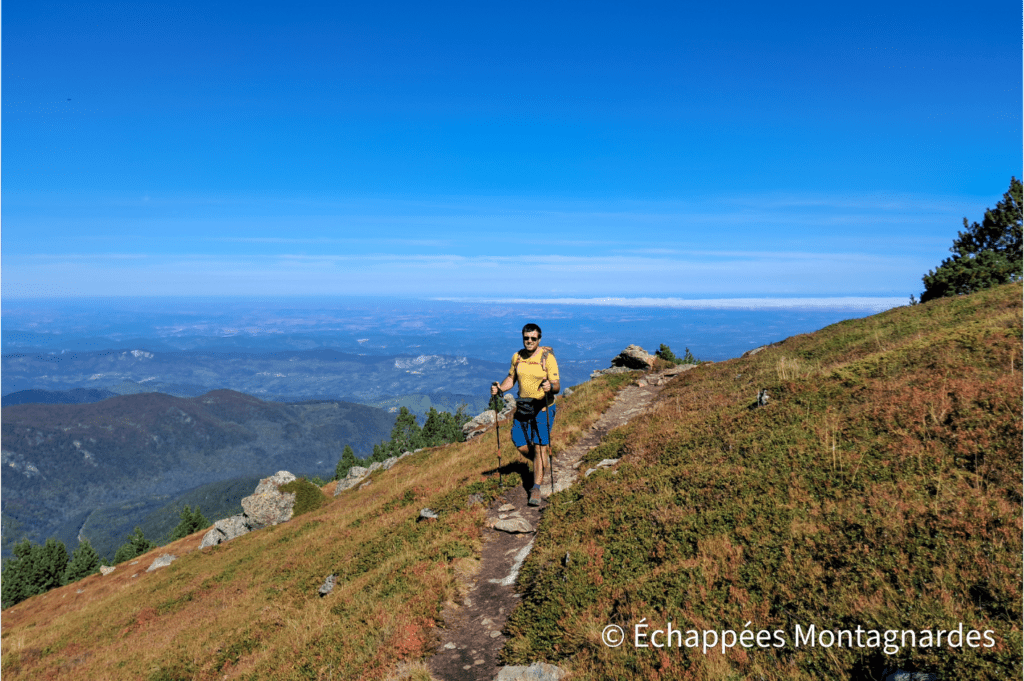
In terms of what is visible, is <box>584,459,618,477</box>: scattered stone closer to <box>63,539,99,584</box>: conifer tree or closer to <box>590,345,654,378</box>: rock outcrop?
<box>590,345,654,378</box>: rock outcrop

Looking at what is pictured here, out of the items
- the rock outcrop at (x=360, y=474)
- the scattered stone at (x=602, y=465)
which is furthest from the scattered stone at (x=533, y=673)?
the rock outcrop at (x=360, y=474)

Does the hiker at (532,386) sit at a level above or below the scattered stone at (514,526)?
above

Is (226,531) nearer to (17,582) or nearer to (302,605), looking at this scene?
(302,605)

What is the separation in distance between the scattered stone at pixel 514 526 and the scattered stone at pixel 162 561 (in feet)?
107

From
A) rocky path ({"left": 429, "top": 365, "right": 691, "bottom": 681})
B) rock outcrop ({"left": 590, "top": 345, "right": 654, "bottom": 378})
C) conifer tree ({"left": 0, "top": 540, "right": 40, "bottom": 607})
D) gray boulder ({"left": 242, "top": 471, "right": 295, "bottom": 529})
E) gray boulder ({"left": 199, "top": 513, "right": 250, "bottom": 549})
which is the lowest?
conifer tree ({"left": 0, "top": 540, "right": 40, "bottom": 607})

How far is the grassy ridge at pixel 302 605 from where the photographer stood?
30.2ft

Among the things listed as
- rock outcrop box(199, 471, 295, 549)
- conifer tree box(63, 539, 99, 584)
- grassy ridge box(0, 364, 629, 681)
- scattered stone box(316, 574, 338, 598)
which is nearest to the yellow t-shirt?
grassy ridge box(0, 364, 629, 681)

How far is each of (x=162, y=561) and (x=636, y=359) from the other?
38167 mm

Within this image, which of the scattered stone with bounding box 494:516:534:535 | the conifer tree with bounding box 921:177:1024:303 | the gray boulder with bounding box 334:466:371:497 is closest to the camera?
the scattered stone with bounding box 494:516:534:535

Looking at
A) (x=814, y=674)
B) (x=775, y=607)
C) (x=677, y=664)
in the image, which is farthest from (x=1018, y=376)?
(x=677, y=664)

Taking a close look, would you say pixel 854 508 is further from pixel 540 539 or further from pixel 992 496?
Answer: pixel 540 539

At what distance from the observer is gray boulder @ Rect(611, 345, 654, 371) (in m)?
34.9

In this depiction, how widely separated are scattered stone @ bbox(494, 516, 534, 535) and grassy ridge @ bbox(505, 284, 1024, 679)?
1075 millimetres

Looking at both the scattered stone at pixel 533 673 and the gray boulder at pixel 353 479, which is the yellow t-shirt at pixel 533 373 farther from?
the gray boulder at pixel 353 479
